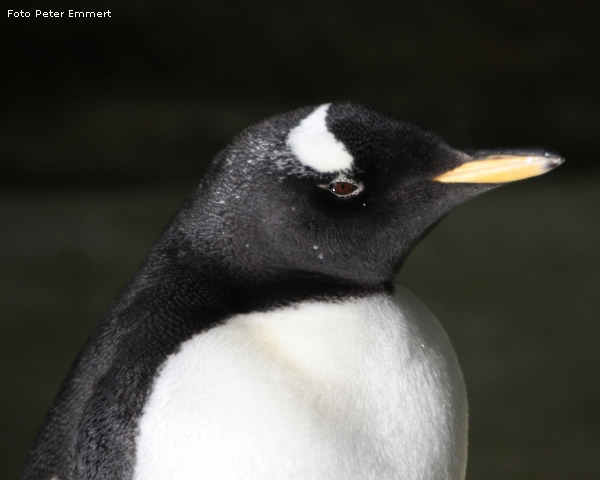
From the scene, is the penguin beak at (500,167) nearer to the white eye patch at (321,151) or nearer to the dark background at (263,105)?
the white eye patch at (321,151)

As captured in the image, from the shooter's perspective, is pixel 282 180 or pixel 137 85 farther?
pixel 137 85

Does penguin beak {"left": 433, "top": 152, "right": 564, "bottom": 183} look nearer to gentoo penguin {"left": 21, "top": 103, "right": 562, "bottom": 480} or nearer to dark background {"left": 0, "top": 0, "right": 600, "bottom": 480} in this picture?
gentoo penguin {"left": 21, "top": 103, "right": 562, "bottom": 480}

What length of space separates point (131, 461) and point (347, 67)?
2.90m

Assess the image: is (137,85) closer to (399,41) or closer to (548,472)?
(399,41)

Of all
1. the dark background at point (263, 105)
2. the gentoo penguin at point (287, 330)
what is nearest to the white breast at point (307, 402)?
the gentoo penguin at point (287, 330)

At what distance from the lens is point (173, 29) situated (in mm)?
3381

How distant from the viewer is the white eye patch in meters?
0.78

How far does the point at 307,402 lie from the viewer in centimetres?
78

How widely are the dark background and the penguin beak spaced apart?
6.42ft

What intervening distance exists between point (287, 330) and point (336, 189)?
0.48 feet

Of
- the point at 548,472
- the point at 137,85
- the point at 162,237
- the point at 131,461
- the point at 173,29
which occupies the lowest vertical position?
the point at 548,472

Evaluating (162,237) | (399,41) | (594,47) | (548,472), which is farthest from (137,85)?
(162,237)

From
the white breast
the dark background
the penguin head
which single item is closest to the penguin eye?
the penguin head

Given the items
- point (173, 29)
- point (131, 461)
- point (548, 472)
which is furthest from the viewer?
point (173, 29)
